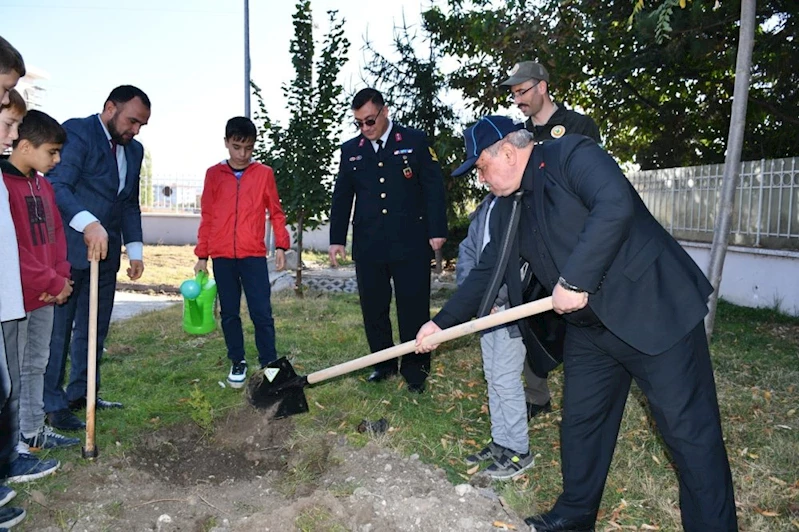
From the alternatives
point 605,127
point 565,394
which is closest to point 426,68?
point 605,127

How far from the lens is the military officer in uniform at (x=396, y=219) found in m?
4.73

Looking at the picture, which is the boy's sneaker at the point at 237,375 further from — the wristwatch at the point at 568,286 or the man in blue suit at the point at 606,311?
the wristwatch at the point at 568,286

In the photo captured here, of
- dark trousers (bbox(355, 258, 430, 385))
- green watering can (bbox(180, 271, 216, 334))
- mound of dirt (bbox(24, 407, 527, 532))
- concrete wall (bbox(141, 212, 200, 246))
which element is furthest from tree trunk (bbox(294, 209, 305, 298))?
concrete wall (bbox(141, 212, 200, 246))

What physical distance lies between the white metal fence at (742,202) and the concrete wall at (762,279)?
0.23 m

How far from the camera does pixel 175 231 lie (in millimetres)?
20578

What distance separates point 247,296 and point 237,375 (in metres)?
0.59

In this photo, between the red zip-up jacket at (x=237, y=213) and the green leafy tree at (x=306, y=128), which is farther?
A: the green leafy tree at (x=306, y=128)

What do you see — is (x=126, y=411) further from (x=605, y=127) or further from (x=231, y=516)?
(x=605, y=127)

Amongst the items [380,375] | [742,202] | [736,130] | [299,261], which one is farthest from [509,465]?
[742,202]

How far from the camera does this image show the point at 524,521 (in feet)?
9.68

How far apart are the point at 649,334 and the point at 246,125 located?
125 inches

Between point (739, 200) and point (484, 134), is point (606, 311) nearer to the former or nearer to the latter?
point (484, 134)

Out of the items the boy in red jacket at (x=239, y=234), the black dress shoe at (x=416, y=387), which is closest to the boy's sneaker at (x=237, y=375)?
the boy in red jacket at (x=239, y=234)

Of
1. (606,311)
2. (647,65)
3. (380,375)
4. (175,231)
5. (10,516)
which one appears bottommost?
(10,516)
